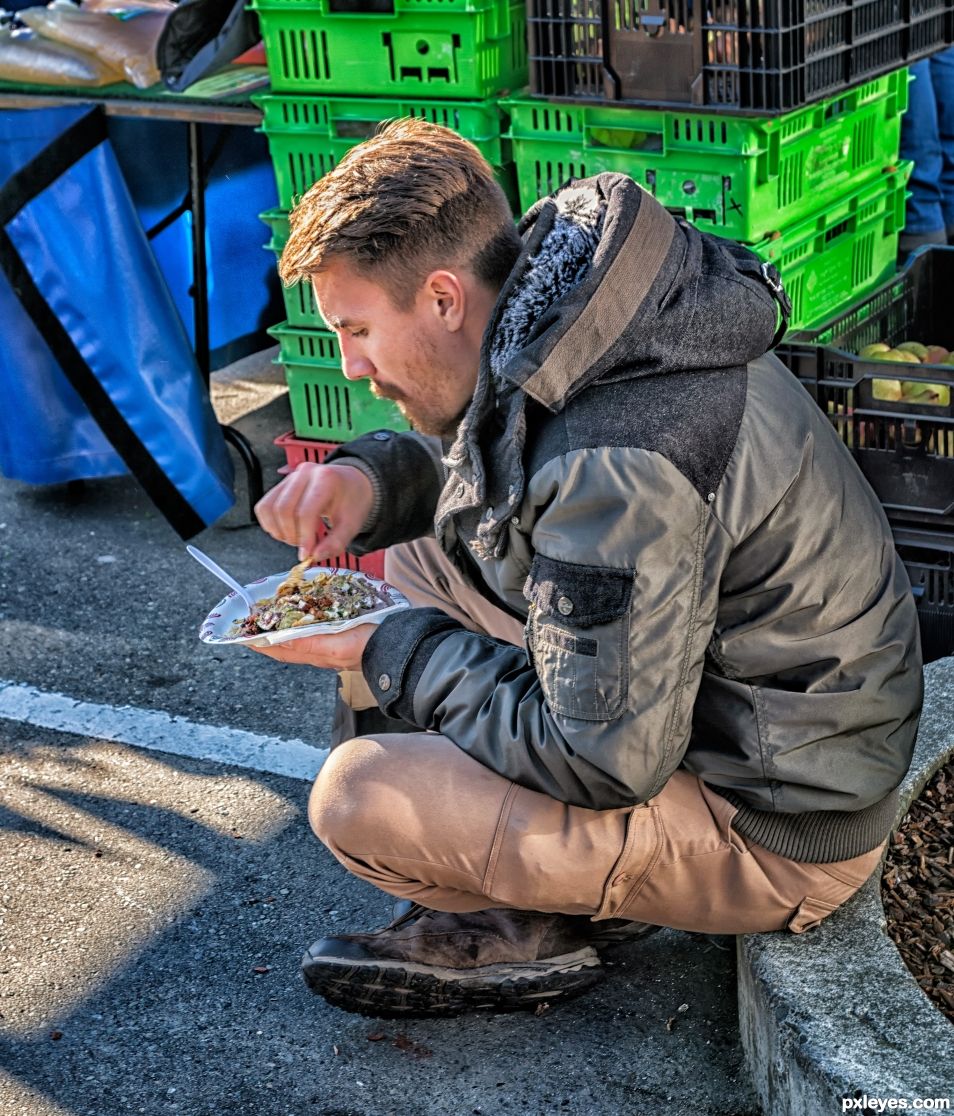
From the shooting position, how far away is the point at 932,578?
11.1ft

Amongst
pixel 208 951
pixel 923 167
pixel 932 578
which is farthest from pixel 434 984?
pixel 923 167

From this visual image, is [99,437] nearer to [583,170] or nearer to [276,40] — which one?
[276,40]

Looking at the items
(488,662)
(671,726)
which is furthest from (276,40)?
A: (671,726)

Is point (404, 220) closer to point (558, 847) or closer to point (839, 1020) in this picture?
point (558, 847)

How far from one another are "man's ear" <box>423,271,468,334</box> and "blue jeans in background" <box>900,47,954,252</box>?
4012mm

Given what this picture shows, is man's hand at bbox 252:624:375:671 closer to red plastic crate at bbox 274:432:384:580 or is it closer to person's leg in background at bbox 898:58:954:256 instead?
red plastic crate at bbox 274:432:384:580

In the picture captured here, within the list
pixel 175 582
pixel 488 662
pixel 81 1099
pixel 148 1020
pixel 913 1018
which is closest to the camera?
pixel 913 1018

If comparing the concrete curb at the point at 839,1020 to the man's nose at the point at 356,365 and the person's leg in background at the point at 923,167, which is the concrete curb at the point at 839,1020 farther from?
the person's leg in background at the point at 923,167

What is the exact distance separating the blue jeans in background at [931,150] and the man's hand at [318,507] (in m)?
3.70

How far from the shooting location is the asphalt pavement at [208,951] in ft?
7.93

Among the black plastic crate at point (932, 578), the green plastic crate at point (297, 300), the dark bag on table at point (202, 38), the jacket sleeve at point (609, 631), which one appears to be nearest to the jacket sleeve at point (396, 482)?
the jacket sleeve at point (609, 631)

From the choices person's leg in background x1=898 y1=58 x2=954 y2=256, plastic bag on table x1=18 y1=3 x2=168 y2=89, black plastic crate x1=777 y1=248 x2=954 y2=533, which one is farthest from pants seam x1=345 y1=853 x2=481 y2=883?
person's leg in background x1=898 y1=58 x2=954 y2=256

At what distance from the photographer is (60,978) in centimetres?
273

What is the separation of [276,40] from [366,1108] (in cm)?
273
